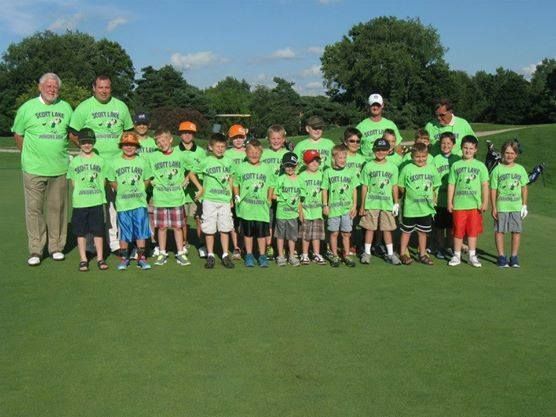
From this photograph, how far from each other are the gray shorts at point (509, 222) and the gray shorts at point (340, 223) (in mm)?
1780

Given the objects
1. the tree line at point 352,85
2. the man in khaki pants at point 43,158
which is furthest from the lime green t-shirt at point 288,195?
the tree line at point 352,85

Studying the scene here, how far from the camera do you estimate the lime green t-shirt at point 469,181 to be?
7.36 meters

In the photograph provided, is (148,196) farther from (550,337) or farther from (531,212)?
(531,212)

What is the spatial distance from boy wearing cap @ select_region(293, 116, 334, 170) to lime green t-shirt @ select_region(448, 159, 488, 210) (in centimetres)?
155

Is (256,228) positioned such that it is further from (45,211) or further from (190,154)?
(45,211)

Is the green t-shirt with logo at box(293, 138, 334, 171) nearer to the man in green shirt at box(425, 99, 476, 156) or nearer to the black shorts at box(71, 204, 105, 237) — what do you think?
the man in green shirt at box(425, 99, 476, 156)

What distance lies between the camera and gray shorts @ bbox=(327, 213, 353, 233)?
7.52 metres

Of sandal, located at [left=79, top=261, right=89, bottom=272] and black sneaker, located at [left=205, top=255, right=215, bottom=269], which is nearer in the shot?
sandal, located at [left=79, top=261, right=89, bottom=272]

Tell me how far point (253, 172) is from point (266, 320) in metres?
2.65

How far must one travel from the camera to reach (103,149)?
7.34m

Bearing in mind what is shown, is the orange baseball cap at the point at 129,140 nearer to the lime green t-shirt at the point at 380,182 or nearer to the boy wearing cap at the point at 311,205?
the boy wearing cap at the point at 311,205

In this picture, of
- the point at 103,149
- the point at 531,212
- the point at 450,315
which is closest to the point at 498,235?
the point at 450,315

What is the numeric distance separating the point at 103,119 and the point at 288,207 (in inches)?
96.0

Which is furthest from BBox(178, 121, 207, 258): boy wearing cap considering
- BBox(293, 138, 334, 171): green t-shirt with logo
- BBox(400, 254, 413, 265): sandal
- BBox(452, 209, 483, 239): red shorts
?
BBox(452, 209, 483, 239): red shorts
